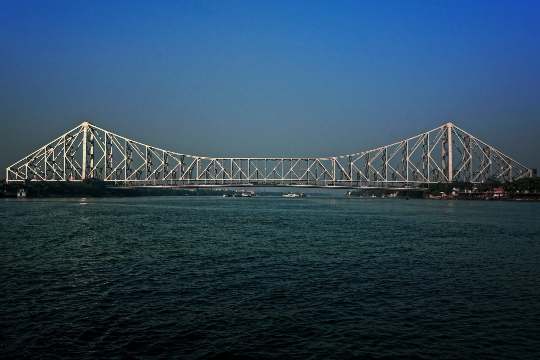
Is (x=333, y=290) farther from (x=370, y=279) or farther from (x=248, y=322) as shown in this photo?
(x=248, y=322)

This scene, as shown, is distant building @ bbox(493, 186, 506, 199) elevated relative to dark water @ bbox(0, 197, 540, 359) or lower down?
elevated

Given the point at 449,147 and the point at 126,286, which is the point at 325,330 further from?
the point at 449,147

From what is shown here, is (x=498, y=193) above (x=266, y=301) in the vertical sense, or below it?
above

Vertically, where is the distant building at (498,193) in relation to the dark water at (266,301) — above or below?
above

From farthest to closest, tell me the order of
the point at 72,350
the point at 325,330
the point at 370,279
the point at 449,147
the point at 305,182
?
the point at 449,147, the point at 305,182, the point at 370,279, the point at 325,330, the point at 72,350

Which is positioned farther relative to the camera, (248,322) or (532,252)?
(532,252)

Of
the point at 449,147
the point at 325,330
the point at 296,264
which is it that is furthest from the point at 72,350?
the point at 449,147

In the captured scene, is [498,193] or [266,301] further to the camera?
[498,193]

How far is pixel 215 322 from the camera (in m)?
10.9

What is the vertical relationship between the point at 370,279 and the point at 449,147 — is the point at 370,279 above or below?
below

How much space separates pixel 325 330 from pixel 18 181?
119 meters

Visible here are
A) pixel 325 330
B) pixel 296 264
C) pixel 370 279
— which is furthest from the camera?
pixel 296 264

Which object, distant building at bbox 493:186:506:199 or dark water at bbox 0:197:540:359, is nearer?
dark water at bbox 0:197:540:359

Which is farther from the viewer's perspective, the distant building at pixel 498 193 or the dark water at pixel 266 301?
the distant building at pixel 498 193
